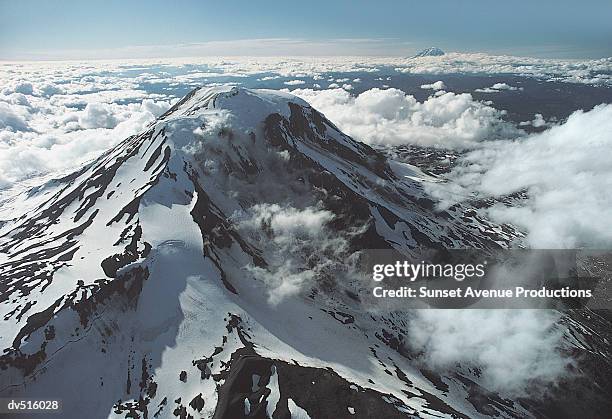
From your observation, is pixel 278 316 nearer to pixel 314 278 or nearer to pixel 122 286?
pixel 314 278

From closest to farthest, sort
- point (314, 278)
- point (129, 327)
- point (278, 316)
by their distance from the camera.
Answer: point (129, 327)
point (278, 316)
point (314, 278)

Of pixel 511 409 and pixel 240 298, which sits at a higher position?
pixel 240 298

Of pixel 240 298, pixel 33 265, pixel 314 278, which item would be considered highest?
pixel 33 265

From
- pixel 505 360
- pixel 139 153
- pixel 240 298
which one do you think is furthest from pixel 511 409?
pixel 139 153

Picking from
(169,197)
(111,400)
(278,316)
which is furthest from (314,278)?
(111,400)

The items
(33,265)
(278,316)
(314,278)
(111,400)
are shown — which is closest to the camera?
(111,400)

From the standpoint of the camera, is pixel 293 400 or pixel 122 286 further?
pixel 122 286
